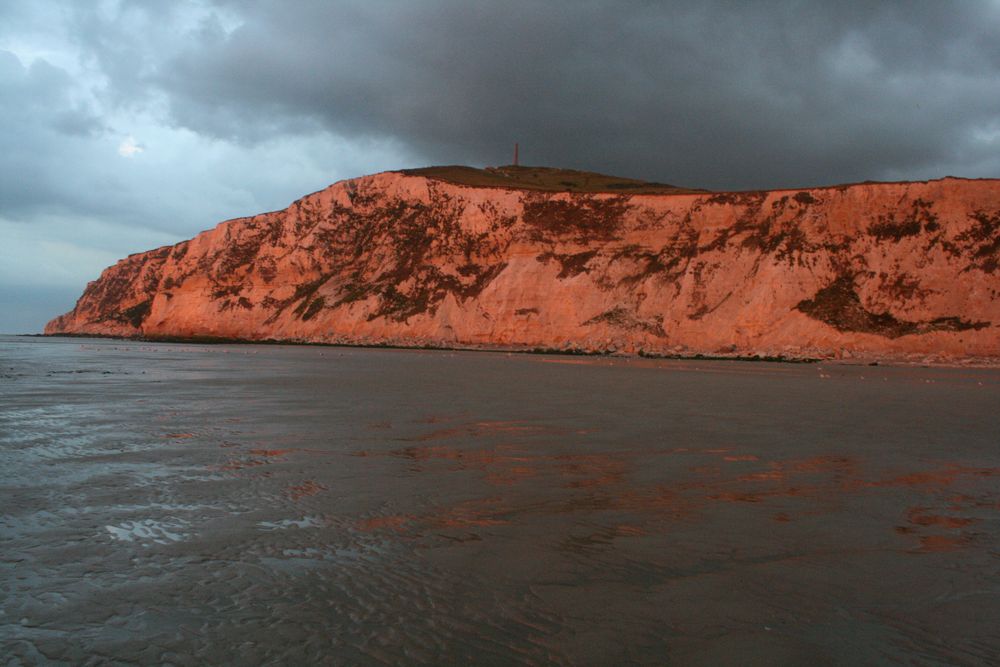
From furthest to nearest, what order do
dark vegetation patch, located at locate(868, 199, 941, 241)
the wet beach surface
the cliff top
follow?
the cliff top < dark vegetation patch, located at locate(868, 199, 941, 241) < the wet beach surface

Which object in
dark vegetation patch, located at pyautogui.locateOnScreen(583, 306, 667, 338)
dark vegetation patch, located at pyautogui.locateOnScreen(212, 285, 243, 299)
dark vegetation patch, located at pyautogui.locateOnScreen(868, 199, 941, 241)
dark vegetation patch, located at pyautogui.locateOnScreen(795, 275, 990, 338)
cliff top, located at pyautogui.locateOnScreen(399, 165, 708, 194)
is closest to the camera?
dark vegetation patch, located at pyautogui.locateOnScreen(795, 275, 990, 338)

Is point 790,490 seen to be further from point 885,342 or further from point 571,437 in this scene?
point 885,342

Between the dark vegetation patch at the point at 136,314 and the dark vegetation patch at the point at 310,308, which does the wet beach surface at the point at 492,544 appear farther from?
the dark vegetation patch at the point at 136,314

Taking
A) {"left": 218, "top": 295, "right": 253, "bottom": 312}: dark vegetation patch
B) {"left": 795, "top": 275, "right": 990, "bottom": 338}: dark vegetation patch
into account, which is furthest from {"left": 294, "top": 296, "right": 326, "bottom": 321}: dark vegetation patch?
{"left": 795, "top": 275, "right": 990, "bottom": 338}: dark vegetation patch

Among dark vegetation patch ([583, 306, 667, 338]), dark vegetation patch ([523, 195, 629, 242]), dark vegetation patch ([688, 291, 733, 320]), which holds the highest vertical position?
dark vegetation patch ([523, 195, 629, 242])

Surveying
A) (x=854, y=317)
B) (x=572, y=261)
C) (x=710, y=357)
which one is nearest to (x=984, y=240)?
(x=854, y=317)

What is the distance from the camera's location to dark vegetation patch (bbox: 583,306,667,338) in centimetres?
4962

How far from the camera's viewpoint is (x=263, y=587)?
11.6 feet

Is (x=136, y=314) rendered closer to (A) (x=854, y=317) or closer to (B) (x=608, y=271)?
(B) (x=608, y=271)

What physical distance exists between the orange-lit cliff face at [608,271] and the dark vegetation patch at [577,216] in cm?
19

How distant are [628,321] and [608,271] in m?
6.05

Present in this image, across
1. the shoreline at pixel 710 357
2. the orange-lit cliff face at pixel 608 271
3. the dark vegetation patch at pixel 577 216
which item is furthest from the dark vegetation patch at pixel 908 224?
the dark vegetation patch at pixel 577 216

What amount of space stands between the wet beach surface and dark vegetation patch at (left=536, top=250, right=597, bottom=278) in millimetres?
46607

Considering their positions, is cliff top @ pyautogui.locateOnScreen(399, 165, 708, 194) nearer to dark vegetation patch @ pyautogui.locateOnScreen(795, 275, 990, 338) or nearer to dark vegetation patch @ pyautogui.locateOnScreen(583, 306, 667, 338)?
dark vegetation patch @ pyautogui.locateOnScreen(583, 306, 667, 338)
